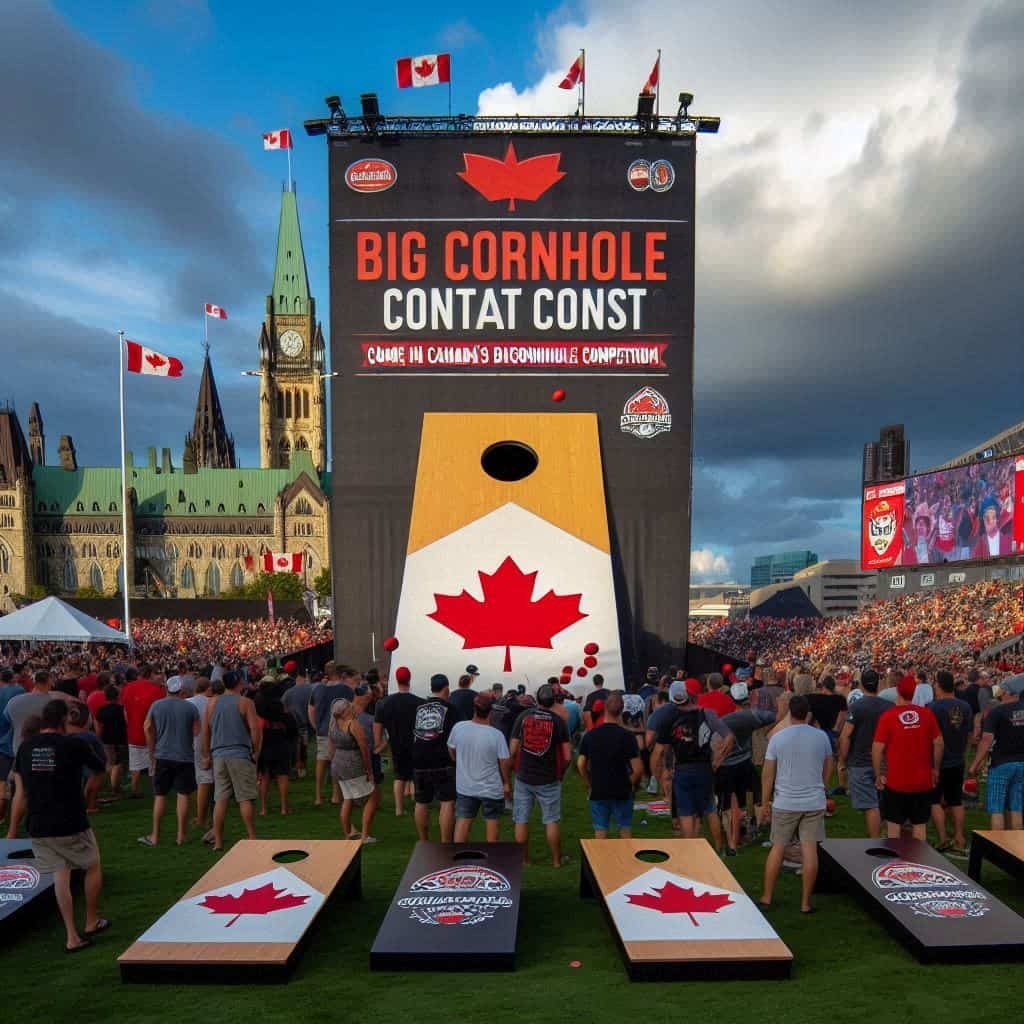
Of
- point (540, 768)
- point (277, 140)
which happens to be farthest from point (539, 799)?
point (277, 140)

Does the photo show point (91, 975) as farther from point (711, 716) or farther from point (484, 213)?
point (484, 213)

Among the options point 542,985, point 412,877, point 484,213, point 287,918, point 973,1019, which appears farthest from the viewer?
point 484,213

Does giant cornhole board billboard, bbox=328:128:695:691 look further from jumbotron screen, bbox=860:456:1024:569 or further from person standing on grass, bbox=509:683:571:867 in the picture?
jumbotron screen, bbox=860:456:1024:569

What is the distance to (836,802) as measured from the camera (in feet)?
29.3

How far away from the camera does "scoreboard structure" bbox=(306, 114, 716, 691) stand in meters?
18.0

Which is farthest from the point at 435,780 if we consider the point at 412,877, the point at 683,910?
the point at 683,910

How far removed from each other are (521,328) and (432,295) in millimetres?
2128

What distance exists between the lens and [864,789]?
6789 mm

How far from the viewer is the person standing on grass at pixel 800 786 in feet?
→ 17.8

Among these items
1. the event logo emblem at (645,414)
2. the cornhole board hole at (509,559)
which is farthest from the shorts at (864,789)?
the event logo emblem at (645,414)

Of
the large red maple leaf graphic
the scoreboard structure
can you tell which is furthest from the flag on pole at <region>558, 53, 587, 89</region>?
the large red maple leaf graphic

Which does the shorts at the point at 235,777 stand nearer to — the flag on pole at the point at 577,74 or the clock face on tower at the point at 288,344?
the flag on pole at the point at 577,74

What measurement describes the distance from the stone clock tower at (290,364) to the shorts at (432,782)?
92841 millimetres

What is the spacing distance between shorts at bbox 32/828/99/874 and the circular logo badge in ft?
55.6
